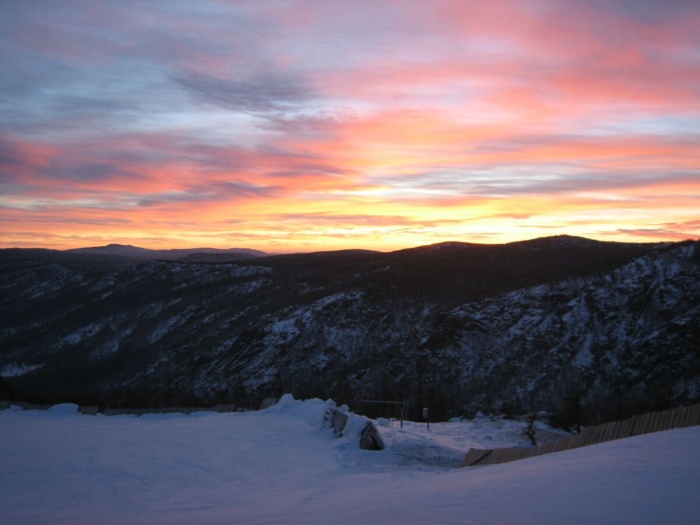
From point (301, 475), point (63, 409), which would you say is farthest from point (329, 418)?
point (63, 409)

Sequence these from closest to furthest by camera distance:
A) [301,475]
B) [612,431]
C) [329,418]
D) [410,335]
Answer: [612,431]
[301,475]
[329,418]
[410,335]

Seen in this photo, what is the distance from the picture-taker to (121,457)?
55.8 ft

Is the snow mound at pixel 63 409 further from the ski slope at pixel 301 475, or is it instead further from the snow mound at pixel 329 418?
the snow mound at pixel 329 418

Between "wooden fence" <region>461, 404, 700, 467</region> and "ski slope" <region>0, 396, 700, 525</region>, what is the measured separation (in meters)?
1.33

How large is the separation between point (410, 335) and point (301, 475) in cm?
4285

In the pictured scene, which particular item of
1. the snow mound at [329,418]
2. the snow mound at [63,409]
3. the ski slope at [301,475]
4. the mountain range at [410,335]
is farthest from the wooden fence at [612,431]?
the snow mound at [63,409]

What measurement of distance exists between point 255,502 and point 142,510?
2148 millimetres

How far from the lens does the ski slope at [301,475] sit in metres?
8.60

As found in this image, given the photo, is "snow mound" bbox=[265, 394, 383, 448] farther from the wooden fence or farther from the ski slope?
the wooden fence

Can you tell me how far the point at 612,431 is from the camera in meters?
15.3

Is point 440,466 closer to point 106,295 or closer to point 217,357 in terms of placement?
point 217,357

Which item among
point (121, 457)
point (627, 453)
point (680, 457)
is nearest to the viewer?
point (680, 457)

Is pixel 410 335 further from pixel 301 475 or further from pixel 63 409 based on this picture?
pixel 301 475

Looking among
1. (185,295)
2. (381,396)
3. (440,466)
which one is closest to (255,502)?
(440,466)
